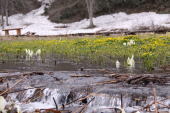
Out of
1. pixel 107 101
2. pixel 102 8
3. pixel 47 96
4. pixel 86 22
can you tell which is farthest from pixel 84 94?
pixel 102 8

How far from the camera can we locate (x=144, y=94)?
5402 mm

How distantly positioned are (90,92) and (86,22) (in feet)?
133

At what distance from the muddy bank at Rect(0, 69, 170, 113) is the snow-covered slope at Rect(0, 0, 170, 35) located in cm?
2366

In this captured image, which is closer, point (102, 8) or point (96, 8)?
point (102, 8)

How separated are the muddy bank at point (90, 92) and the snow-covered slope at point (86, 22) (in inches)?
932

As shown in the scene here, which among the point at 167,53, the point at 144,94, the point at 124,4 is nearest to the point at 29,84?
the point at 144,94

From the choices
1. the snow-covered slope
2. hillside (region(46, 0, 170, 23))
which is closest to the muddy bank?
the snow-covered slope

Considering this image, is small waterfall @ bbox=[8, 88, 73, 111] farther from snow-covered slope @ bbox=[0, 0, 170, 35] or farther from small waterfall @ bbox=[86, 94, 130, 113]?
snow-covered slope @ bbox=[0, 0, 170, 35]

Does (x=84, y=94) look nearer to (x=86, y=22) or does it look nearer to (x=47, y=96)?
(x=47, y=96)

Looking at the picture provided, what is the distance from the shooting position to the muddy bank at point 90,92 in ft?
16.4

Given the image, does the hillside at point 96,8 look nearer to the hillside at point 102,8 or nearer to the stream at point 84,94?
the hillside at point 102,8

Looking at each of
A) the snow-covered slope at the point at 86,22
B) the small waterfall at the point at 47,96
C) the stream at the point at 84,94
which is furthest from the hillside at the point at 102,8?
the small waterfall at the point at 47,96

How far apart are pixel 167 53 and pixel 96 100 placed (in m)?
6.25

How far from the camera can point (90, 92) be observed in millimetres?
5758
